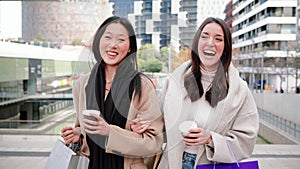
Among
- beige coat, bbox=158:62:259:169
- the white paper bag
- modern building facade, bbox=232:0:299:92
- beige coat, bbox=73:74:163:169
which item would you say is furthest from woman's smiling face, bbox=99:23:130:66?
modern building facade, bbox=232:0:299:92

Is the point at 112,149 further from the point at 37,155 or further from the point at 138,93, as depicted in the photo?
the point at 37,155

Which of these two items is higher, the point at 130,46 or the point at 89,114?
the point at 130,46

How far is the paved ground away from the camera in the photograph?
135 inches

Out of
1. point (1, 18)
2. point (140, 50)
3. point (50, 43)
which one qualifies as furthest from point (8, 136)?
point (140, 50)

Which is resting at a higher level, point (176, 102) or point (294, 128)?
point (176, 102)

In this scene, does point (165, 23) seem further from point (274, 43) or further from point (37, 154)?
point (274, 43)

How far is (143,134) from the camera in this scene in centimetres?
115

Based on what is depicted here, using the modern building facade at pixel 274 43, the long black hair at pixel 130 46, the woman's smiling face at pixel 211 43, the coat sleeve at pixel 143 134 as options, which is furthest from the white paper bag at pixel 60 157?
the modern building facade at pixel 274 43

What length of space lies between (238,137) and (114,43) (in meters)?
0.52

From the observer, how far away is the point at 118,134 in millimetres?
1104

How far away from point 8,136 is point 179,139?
3.99 m

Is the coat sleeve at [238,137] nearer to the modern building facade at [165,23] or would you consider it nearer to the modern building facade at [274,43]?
the modern building facade at [165,23]

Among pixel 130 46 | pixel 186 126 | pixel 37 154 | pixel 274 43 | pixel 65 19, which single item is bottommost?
pixel 37 154

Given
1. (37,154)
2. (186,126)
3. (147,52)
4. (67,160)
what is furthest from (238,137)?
(37,154)
